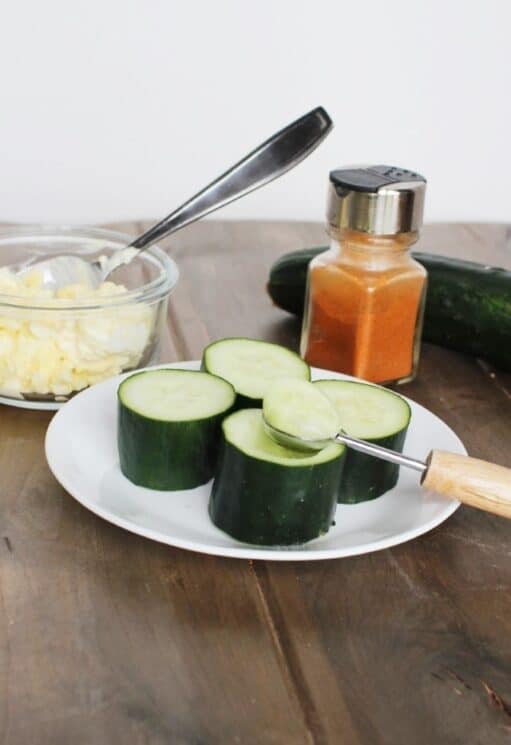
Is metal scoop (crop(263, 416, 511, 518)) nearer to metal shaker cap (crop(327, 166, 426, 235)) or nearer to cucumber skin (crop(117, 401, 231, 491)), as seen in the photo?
cucumber skin (crop(117, 401, 231, 491))

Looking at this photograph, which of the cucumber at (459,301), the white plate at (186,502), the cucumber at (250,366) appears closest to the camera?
the white plate at (186,502)

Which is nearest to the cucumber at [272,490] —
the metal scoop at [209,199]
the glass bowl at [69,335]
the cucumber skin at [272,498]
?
the cucumber skin at [272,498]

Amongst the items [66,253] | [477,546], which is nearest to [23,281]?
[66,253]

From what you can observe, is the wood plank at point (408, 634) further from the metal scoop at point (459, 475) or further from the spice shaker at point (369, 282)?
the spice shaker at point (369, 282)

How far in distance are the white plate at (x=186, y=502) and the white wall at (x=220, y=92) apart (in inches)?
33.5

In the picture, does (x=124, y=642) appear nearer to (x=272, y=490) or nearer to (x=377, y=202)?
(x=272, y=490)

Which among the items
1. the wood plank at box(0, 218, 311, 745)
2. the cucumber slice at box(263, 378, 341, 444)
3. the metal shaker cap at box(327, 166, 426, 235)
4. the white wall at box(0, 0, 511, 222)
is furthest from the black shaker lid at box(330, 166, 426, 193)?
the white wall at box(0, 0, 511, 222)

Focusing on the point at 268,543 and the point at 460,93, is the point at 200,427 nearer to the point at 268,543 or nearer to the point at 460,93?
the point at 268,543

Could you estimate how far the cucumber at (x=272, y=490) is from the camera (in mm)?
762

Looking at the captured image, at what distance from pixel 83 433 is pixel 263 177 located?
0.38 metres

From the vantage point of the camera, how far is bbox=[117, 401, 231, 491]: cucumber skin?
2.73 ft

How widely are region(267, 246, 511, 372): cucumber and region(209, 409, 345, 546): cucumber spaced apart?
43cm

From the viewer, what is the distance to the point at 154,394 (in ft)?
2.84

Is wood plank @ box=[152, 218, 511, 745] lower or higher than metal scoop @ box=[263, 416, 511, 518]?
lower
